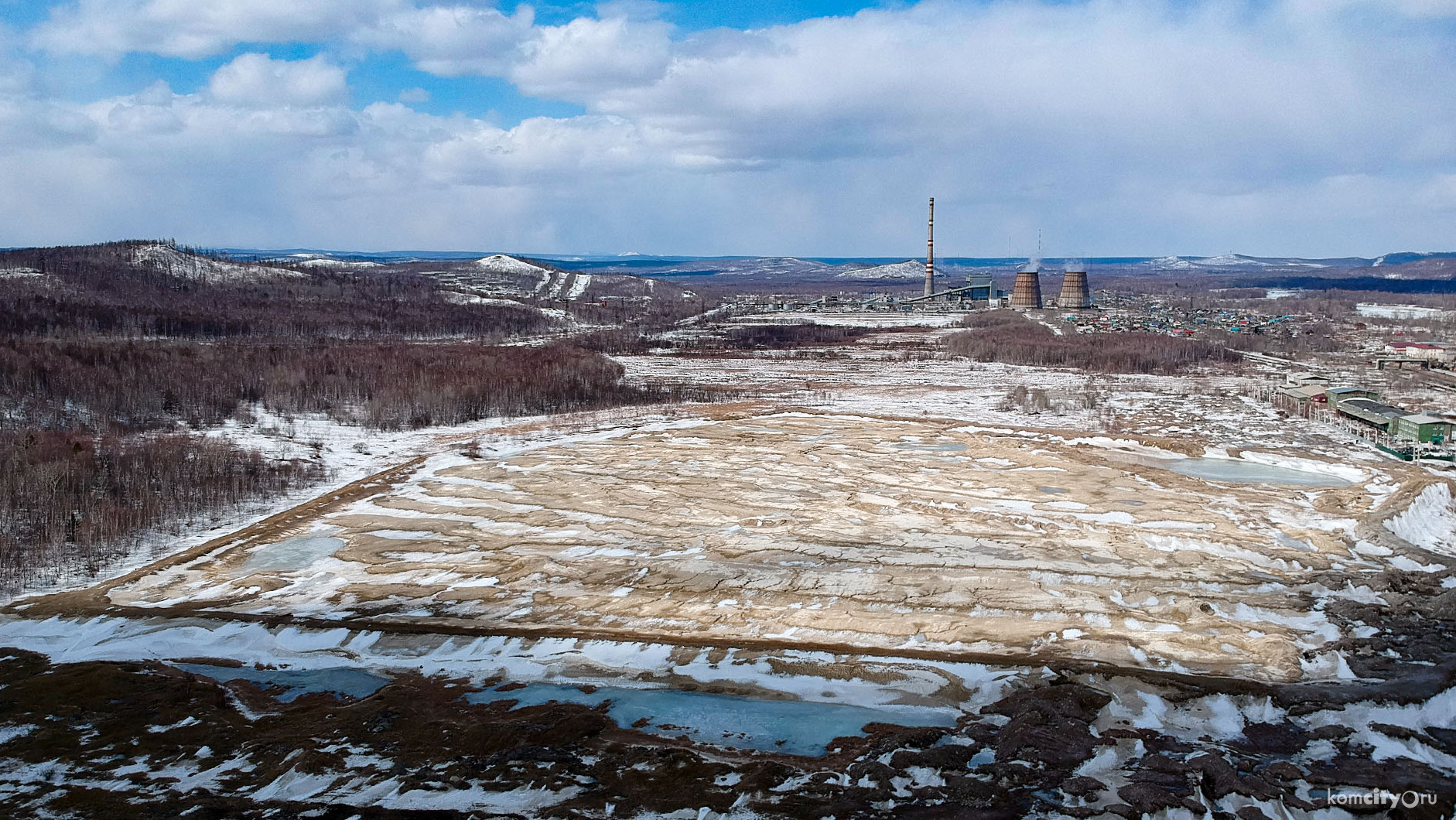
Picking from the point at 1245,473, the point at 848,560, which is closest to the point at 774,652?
the point at 848,560

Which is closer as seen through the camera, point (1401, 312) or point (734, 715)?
point (734, 715)

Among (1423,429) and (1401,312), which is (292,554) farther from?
(1401,312)

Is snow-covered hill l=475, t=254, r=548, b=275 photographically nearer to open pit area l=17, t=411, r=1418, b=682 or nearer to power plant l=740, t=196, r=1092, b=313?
power plant l=740, t=196, r=1092, b=313

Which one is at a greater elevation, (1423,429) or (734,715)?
(1423,429)

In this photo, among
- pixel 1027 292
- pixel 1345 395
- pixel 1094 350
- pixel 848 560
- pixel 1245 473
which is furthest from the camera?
pixel 1027 292

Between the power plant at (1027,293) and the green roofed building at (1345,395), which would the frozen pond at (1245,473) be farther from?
the power plant at (1027,293)

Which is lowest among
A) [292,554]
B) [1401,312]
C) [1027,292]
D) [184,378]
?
[292,554]

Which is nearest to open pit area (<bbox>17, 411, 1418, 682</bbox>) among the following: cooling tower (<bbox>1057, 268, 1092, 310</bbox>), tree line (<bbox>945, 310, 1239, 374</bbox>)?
tree line (<bbox>945, 310, 1239, 374</bbox>)
